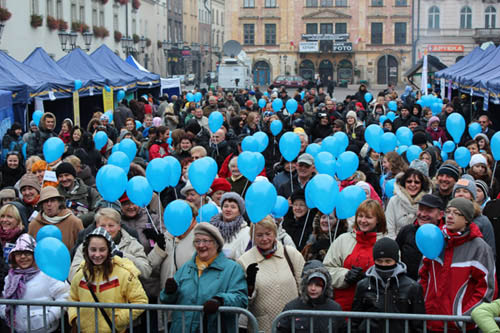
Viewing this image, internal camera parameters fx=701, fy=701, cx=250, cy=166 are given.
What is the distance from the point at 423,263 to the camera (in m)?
4.99

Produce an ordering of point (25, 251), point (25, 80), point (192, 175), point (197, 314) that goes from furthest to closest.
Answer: point (25, 80) < point (192, 175) < point (25, 251) < point (197, 314)

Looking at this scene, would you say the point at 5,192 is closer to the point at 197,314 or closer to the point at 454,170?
the point at 197,314

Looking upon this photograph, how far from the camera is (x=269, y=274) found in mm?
4891

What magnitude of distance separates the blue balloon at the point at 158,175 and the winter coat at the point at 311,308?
8.25ft

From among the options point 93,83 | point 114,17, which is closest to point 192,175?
point 93,83

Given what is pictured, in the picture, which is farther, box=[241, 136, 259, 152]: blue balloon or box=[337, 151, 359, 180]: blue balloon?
box=[241, 136, 259, 152]: blue balloon

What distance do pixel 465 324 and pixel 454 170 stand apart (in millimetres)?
2787

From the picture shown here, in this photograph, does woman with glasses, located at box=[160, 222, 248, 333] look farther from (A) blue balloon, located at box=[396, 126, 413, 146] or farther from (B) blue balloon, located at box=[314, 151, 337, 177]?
(A) blue balloon, located at box=[396, 126, 413, 146]

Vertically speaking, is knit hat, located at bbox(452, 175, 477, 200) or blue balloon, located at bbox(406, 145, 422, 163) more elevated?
blue balloon, located at bbox(406, 145, 422, 163)

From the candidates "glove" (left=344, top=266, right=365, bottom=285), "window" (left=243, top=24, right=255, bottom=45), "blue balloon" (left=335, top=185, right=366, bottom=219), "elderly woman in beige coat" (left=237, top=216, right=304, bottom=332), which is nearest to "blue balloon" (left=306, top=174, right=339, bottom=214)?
"blue balloon" (left=335, top=185, right=366, bottom=219)

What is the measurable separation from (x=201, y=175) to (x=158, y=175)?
1.44 ft

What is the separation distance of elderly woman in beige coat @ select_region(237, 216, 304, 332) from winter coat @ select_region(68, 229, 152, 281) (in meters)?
0.71

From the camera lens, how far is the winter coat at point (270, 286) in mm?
4844

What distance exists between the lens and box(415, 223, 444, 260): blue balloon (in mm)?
4715
